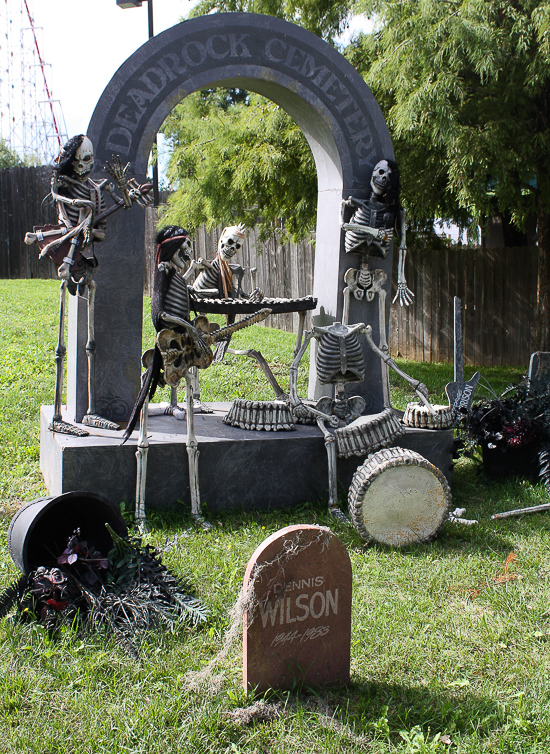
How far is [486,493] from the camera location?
18.8 feet

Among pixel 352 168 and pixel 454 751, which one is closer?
pixel 454 751

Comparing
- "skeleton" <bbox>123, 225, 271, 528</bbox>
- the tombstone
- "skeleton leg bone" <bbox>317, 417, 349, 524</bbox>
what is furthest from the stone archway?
the tombstone

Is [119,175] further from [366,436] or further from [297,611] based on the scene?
[297,611]

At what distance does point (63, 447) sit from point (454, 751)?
3057mm

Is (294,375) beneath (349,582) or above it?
above

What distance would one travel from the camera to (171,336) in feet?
15.0

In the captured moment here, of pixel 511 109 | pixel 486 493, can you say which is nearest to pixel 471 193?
pixel 511 109

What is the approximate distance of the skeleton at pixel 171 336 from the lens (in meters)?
4.57

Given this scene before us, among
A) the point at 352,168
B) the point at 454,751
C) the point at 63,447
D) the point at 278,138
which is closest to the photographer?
the point at 454,751

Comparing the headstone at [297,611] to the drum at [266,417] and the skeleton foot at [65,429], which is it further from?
the skeleton foot at [65,429]

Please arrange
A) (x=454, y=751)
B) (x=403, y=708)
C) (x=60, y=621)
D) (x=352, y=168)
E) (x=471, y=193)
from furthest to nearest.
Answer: (x=471, y=193) → (x=352, y=168) → (x=60, y=621) → (x=403, y=708) → (x=454, y=751)

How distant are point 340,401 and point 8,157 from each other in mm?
30746

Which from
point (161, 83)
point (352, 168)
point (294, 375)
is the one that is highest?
point (161, 83)

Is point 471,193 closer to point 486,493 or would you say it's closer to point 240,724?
point 486,493
